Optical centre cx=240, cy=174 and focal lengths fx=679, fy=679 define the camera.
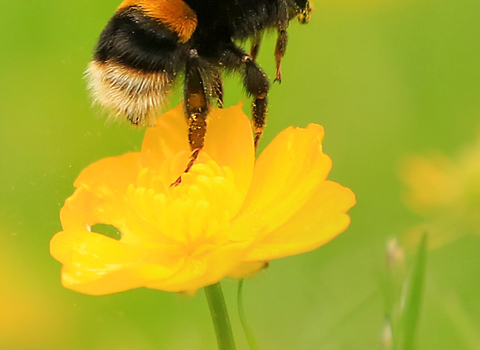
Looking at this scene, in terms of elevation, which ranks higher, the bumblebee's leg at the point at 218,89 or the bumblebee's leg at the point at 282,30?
the bumblebee's leg at the point at 282,30

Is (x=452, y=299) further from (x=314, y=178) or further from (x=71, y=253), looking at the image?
(x=71, y=253)

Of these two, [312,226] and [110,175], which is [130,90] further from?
[312,226]

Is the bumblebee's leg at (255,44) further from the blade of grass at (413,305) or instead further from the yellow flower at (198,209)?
the blade of grass at (413,305)

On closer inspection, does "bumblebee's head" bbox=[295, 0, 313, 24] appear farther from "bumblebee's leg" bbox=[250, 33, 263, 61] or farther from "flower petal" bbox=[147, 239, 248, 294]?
"flower petal" bbox=[147, 239, 248, 294]

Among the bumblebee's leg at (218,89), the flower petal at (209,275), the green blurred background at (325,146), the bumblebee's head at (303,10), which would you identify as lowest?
the green blurred background at (325,146)

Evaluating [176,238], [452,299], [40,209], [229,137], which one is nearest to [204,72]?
[229,137]

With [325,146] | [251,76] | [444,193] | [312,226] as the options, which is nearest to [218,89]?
[251,76]

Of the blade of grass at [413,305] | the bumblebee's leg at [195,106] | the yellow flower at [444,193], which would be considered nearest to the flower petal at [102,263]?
the bumblebee's leg at [195,106]
